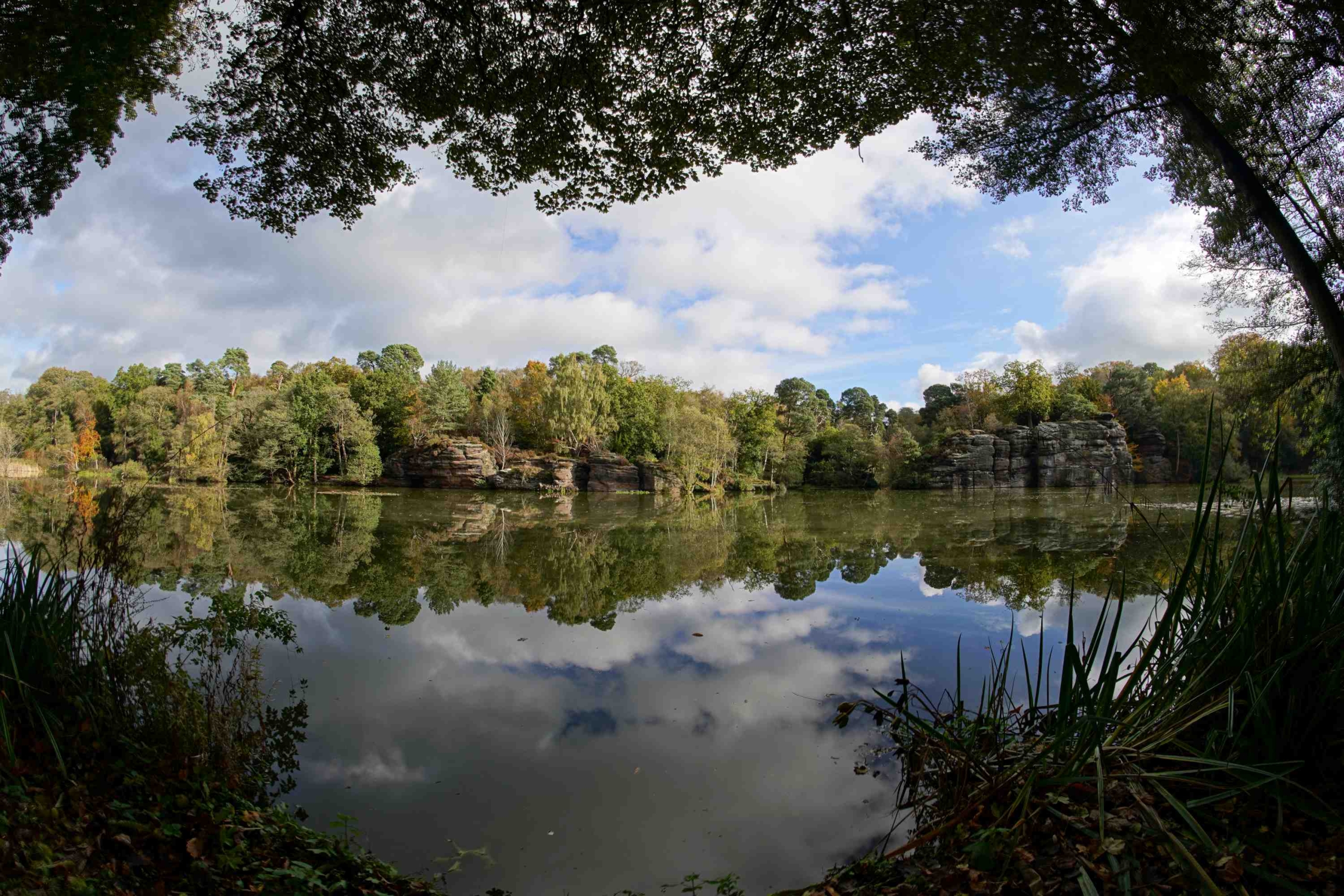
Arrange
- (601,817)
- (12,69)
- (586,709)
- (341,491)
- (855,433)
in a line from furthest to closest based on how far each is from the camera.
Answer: (855,433), (341,491), (586,709), (12,69), (601,817)

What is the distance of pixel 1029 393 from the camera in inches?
1524

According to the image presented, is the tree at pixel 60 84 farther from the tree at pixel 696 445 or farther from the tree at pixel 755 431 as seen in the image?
the tree at pixel 755 431

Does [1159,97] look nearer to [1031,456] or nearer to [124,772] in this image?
[124,772]

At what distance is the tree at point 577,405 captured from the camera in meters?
36.5

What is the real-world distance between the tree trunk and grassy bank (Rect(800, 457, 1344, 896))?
440cm

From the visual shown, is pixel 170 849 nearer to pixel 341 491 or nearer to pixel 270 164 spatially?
pixel 270 164

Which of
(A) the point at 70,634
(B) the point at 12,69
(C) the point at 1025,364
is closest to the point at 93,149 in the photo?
(B) the point at 12,69

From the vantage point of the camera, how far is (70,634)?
10.0 feet

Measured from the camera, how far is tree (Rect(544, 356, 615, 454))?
36531 mm

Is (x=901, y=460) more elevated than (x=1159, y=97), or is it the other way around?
(x=1159, y=97)

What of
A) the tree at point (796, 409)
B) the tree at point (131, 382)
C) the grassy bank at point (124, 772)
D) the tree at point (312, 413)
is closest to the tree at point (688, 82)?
the grassy bank at point (124, 772)

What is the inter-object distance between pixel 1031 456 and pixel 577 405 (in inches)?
1043

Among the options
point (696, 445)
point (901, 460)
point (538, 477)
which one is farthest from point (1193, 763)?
point (901, 460)

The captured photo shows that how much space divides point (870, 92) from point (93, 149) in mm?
6330
